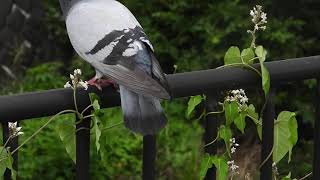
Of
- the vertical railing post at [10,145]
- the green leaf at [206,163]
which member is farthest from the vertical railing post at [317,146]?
the vertical railing post at [10,145]

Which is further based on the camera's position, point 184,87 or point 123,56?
point 123,56

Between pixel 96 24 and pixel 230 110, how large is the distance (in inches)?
15.4

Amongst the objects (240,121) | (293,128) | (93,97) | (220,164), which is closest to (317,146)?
(293,128)

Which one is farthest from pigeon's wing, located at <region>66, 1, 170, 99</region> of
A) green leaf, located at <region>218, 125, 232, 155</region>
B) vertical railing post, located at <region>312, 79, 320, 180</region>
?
vertical railing post, located at <region>312, 79, 320, 180</region>

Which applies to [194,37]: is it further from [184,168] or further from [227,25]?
[184,168]

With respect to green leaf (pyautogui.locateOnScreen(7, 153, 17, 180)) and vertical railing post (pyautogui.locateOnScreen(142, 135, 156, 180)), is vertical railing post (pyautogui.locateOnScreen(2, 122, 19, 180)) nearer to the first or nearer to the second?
green leaf (pyautogui.locateOnScreen(7, 153, 17, 180))

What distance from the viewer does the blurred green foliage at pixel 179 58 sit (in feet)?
13.6

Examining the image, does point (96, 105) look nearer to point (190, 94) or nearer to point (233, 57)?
point (190, 94)

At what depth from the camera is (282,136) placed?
2.04 metres

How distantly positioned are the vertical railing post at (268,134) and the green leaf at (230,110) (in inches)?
2.8

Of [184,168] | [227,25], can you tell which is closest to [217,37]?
[227,25]

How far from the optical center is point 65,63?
20.0 feet

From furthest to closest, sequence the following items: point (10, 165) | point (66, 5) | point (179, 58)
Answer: point (179, 58) < point (66, 5) < point (10, 165)

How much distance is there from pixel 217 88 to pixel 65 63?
434cm
